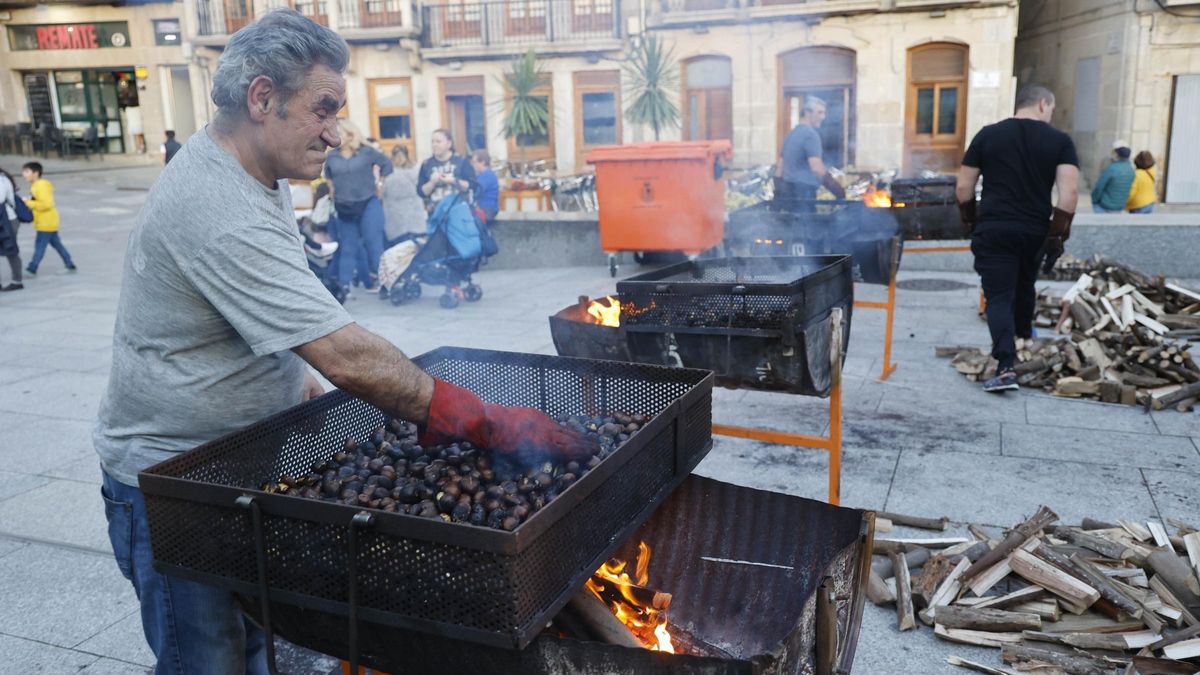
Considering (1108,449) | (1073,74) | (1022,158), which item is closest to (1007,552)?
(1108,449)

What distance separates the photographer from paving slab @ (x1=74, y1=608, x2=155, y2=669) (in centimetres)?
334

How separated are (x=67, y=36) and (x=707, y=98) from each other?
87.2ft

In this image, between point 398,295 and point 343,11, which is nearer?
point 398,295

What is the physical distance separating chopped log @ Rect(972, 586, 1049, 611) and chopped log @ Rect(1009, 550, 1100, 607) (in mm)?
42

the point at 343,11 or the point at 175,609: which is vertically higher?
the point at 343,11

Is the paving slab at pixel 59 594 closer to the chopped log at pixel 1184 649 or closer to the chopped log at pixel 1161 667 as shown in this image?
the chopped log at pixel 1161 667

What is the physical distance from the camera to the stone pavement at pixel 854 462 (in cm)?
351

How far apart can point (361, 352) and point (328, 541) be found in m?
0.39

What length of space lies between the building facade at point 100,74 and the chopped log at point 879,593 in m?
34.9

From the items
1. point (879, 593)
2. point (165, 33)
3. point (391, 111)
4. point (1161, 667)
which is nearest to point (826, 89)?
point (391, 111)

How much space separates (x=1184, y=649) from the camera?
3039 mm

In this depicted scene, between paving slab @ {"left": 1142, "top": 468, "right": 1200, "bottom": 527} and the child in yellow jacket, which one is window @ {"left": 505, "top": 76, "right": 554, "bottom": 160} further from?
paving slab @ {"left": 1142, "top": 468, "right": 1200, "bottom": 527}

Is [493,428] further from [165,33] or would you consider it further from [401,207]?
[165,33]

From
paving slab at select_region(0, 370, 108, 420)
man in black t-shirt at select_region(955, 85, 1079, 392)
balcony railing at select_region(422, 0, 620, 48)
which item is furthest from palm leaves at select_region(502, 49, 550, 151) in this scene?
man in black t-shirt at select_region(955, 85, 1079, 392)
